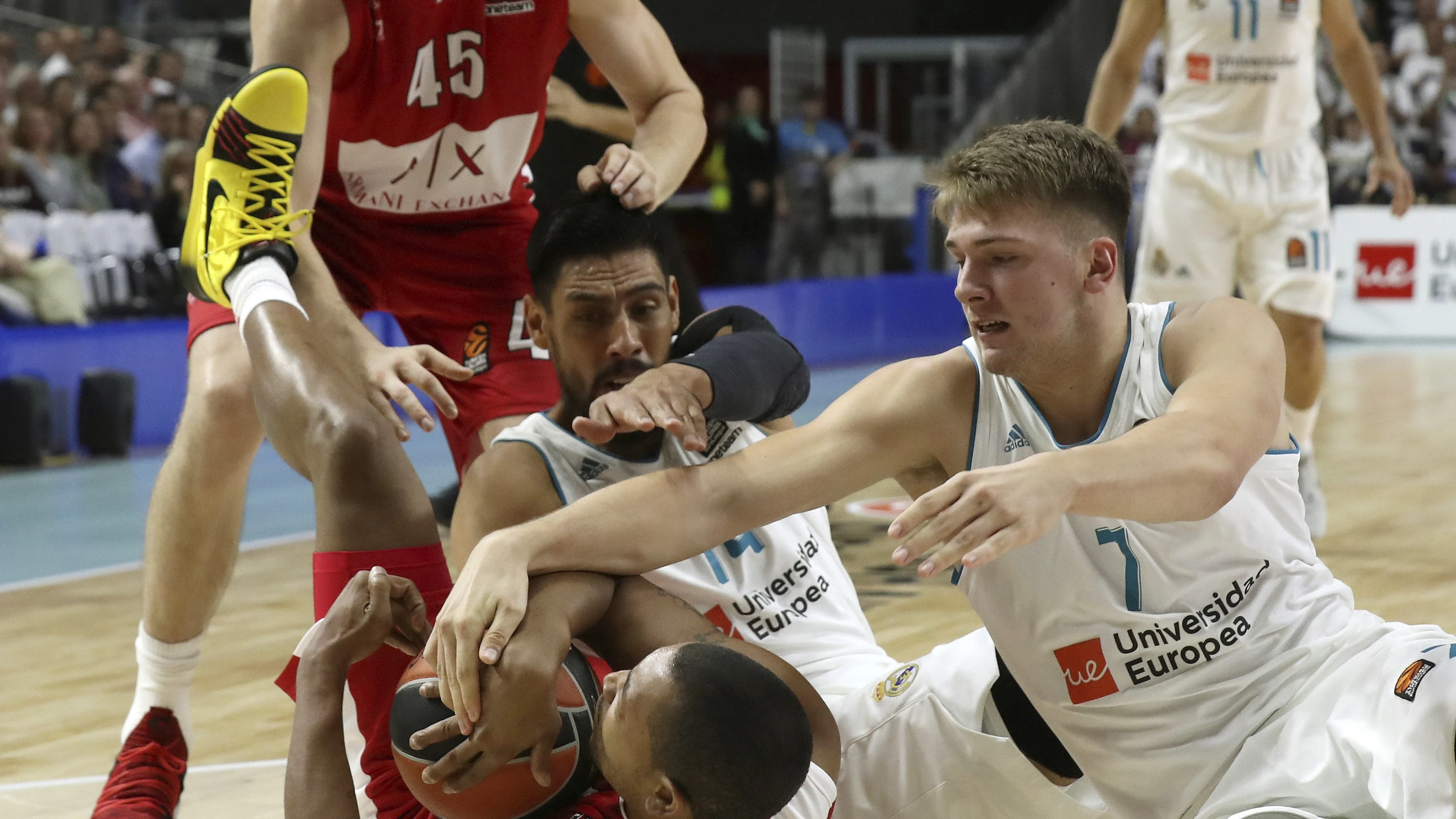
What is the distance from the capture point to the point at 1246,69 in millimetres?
5582

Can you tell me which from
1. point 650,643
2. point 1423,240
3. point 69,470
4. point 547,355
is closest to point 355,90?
point 547,355

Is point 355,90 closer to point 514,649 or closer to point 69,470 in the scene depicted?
point 514,649

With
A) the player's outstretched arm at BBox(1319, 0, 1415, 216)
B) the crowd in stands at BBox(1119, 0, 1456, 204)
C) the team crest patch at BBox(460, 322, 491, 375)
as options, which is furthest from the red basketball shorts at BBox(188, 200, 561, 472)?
the crowd in stands at BBox(1119, 0, 1456, 204)

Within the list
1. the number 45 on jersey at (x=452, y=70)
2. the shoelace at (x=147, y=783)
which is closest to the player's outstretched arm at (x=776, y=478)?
the shoelace at (x=147, y=783)

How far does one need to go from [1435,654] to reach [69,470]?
712 cm

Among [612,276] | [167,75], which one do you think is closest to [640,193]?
[612,276]

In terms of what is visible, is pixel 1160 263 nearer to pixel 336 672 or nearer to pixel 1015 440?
pixel 1015 440

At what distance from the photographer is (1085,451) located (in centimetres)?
204

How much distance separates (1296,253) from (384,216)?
336 centimetres

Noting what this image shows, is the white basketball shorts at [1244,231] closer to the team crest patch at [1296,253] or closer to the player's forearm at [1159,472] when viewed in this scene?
the team crest patch at [1296,253]

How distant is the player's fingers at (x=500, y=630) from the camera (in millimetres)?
2207

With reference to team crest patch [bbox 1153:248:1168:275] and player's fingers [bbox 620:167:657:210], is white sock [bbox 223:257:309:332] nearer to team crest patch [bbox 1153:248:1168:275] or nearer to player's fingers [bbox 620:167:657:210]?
player's fingers [bbox 620:167:657:210]

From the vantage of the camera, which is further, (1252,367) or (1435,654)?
(1252,367)

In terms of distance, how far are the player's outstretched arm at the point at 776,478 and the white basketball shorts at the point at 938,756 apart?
41 cm
